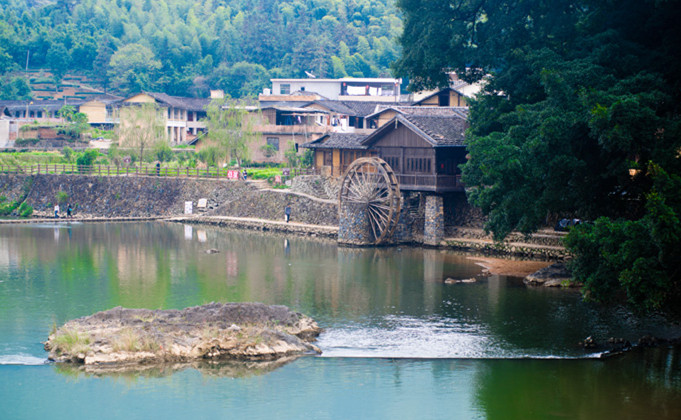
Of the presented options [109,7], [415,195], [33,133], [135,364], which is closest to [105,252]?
[415,195]

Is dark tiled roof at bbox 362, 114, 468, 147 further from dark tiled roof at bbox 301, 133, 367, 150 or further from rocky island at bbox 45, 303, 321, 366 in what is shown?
rocky island at bbox 45, 303, 321, 366

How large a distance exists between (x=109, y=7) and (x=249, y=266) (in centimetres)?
9985

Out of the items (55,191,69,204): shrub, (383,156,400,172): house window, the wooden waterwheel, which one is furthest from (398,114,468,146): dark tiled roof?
(55,191,69,204): shrub

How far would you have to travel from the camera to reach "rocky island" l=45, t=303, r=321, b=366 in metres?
18.4

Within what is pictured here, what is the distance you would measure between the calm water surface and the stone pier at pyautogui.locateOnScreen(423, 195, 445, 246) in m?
3.59

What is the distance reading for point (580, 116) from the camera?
20953 mm

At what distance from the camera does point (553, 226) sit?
33812 mm

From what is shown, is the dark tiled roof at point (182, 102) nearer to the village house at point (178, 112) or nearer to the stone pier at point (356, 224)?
the village house at point (178, 112)

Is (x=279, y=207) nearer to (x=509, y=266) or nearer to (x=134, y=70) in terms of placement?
(x=509, y=266)

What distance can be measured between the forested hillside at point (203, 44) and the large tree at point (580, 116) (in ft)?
198

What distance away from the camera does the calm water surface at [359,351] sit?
646 inches

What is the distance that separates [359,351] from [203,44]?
307 feet

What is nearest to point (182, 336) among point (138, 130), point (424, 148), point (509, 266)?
point (509, 266)

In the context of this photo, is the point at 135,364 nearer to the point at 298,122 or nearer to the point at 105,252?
the point at 105,252
